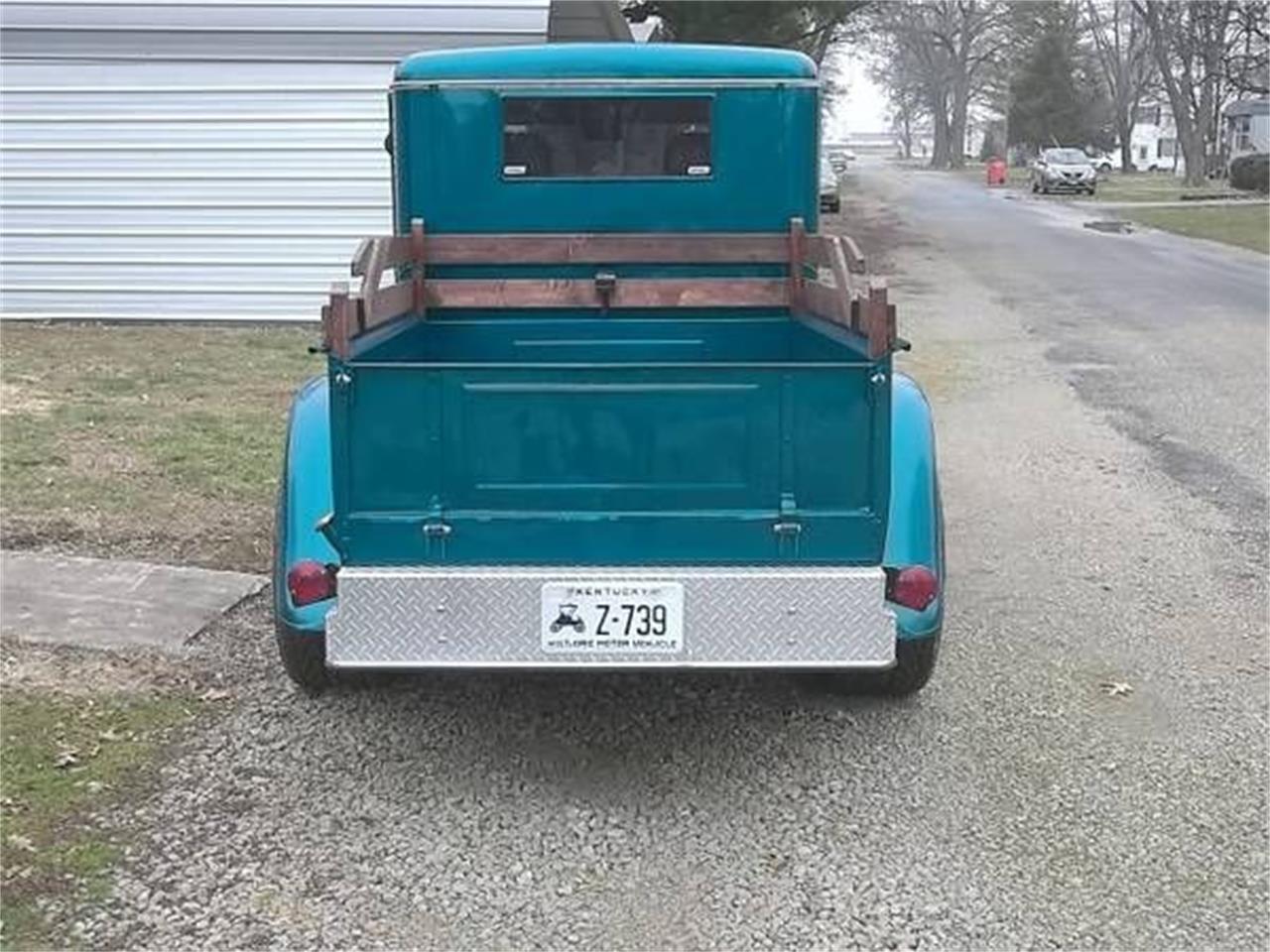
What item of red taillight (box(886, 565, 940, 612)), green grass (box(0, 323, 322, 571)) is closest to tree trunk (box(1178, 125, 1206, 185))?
green grass (box(0, 323, 322, 571))

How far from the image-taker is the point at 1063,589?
614cm

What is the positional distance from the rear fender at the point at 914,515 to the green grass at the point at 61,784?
213 centimetres

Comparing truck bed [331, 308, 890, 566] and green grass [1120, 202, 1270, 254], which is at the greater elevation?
truck bed [331, 308, 890, 566]

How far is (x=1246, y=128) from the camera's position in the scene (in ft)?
247

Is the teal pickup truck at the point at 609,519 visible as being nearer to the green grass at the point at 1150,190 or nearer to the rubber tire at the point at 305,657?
the rubber tire at the point at 305,657

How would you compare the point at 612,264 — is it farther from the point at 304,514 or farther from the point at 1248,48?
the point at 1248,48

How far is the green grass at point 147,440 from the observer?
653 centimetres

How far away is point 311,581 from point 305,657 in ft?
1.33

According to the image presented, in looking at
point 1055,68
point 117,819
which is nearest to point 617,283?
point 117,819

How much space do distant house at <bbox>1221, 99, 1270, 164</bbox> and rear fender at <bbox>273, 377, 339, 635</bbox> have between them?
232 ft

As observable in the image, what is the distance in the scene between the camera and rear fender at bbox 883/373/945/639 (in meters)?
4.20

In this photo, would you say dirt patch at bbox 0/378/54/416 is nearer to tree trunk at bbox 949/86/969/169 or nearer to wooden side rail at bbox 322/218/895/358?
wooden side rail at bbox 322/218/895/358

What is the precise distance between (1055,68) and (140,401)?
233 feet

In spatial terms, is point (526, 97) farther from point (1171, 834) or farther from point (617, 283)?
point (1171, 834)
